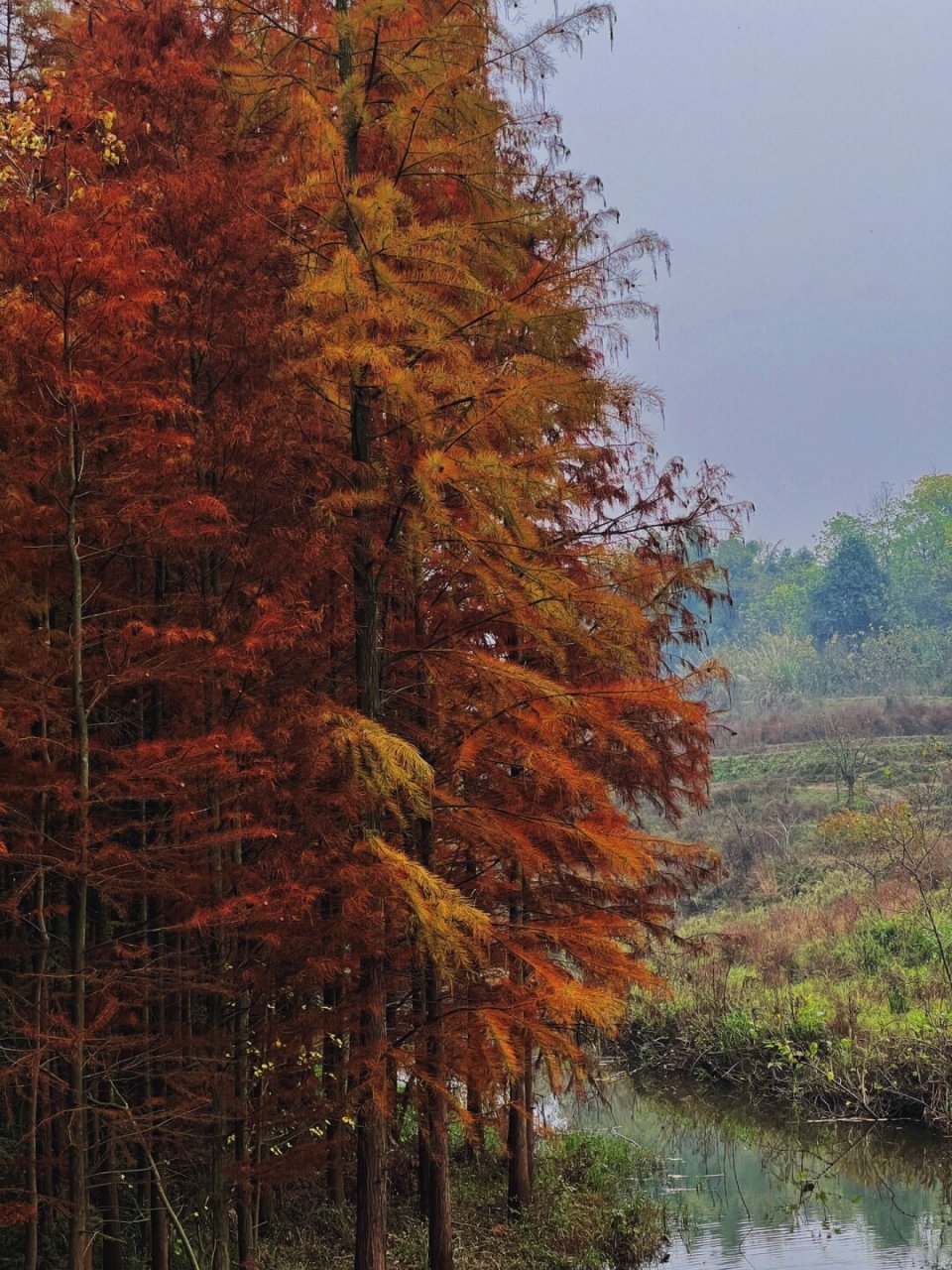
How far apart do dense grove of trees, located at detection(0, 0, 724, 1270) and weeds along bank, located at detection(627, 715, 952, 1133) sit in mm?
3004

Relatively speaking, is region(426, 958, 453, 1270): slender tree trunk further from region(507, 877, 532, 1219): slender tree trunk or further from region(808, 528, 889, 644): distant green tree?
region(808, 528, 889, 644): distant green tree

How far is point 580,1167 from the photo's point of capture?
44.5ft

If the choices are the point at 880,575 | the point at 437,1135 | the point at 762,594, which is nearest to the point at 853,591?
the point at 880,575

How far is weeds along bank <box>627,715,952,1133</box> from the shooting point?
16688 millimetres

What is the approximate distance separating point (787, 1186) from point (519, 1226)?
15.0 ft

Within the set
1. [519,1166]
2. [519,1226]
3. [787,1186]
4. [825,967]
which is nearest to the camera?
[519,1226]

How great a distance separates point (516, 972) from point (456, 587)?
2805 mm

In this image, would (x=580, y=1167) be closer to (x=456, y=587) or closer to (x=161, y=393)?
(x=456, y=587)

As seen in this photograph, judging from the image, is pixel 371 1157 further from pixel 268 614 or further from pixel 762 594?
pixel 762 594

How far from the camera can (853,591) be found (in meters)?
66.4

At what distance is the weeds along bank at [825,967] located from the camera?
657 inches

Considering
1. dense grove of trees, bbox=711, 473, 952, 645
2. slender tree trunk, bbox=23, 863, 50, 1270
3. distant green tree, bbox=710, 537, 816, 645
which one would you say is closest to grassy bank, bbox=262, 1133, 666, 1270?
slender tree trunk, bbox=23, 863, 50, 1270

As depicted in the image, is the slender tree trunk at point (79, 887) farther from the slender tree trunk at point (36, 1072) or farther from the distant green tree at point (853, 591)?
the distant green tree at point (853, 591)

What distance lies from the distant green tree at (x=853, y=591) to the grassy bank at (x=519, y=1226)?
55228mm
